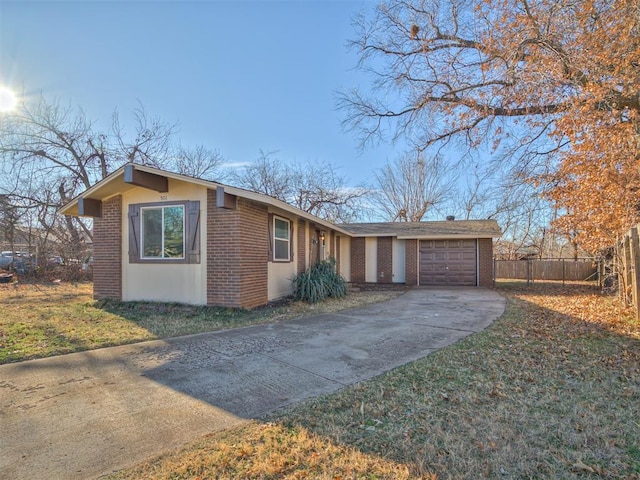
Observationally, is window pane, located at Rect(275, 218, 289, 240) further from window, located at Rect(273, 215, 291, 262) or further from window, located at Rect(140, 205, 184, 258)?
window, located at Rect(140, 205, 184, 258)

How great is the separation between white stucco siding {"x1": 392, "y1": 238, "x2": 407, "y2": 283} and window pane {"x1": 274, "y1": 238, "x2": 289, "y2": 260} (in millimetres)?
7606

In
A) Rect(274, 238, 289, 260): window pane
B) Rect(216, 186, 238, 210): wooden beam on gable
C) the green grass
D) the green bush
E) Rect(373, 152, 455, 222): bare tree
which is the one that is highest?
Rect(373, 152, 455, 222): bare tree

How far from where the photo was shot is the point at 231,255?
8.18 meters

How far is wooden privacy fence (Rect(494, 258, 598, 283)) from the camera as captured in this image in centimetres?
1880

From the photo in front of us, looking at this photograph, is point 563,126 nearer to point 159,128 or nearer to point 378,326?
point 378,326

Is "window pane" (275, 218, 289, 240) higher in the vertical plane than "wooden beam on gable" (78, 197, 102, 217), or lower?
lower

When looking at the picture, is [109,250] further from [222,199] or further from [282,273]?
[282,273]

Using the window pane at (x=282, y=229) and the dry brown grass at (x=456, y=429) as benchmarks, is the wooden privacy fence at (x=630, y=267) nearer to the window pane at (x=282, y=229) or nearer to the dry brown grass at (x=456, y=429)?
→ the dry brown grass at (x=456, y=429)

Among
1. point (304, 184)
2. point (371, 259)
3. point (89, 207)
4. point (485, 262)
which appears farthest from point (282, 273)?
point (304, 184)

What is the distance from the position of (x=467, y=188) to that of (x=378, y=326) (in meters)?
24.1

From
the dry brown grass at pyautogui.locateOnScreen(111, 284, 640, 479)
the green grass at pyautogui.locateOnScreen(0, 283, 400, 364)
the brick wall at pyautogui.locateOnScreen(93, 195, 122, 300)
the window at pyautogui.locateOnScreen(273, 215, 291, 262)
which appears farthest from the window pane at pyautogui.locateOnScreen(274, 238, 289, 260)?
the dry brown grass at pyautogui.locateOnScreen(111, 284, 640, 479)

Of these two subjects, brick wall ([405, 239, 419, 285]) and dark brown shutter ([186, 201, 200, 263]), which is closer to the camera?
dark brown shutter ([186, 201, 200, 263])

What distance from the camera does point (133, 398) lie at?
11.6ft

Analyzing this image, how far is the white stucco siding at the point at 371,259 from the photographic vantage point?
17.4 metres
